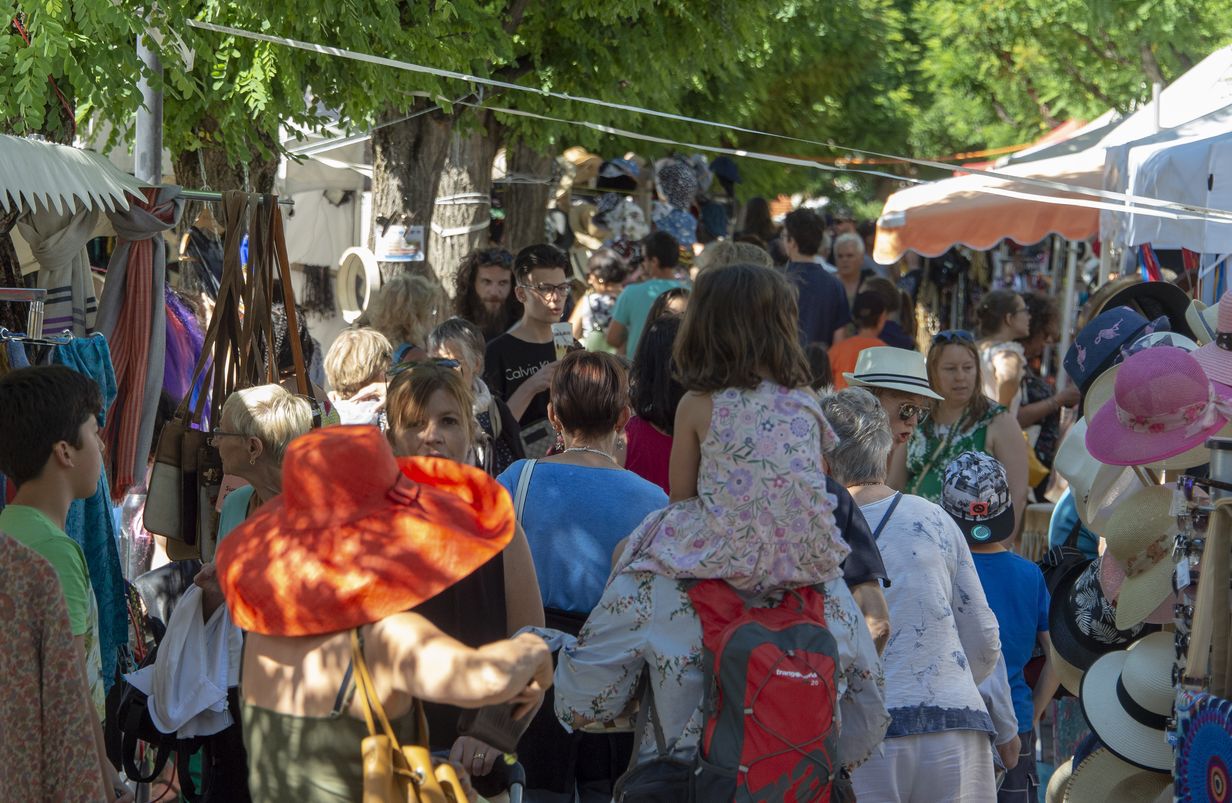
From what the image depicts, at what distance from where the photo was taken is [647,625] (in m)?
3.32

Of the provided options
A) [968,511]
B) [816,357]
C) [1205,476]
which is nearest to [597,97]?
[816,357]

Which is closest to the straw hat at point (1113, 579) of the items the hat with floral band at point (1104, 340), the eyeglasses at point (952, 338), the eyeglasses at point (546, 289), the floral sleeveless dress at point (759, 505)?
the hat with floral band at point (1104, 340)

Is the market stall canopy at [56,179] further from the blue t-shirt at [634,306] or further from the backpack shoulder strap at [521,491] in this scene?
the blue t-shirt at [634,306]

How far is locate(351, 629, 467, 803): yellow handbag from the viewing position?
8.73ft

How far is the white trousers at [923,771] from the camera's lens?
12.4 feet

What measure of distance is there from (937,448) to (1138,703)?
2.44m

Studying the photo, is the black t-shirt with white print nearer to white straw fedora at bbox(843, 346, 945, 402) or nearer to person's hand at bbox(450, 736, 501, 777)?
white straw fedora at bbox(843, 346, 945, 402)

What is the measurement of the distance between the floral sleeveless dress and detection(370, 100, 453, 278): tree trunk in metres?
6.24

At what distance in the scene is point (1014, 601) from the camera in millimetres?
4605

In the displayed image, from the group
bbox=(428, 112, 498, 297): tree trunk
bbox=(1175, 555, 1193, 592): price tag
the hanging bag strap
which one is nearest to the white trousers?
the hanging bag strap

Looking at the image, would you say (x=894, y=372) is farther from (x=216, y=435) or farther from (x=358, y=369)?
(x=216, y=435)

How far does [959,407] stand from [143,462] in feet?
11.0

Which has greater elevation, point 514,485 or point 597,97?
point 597,97

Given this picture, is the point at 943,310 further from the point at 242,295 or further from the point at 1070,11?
the point at 242,295
